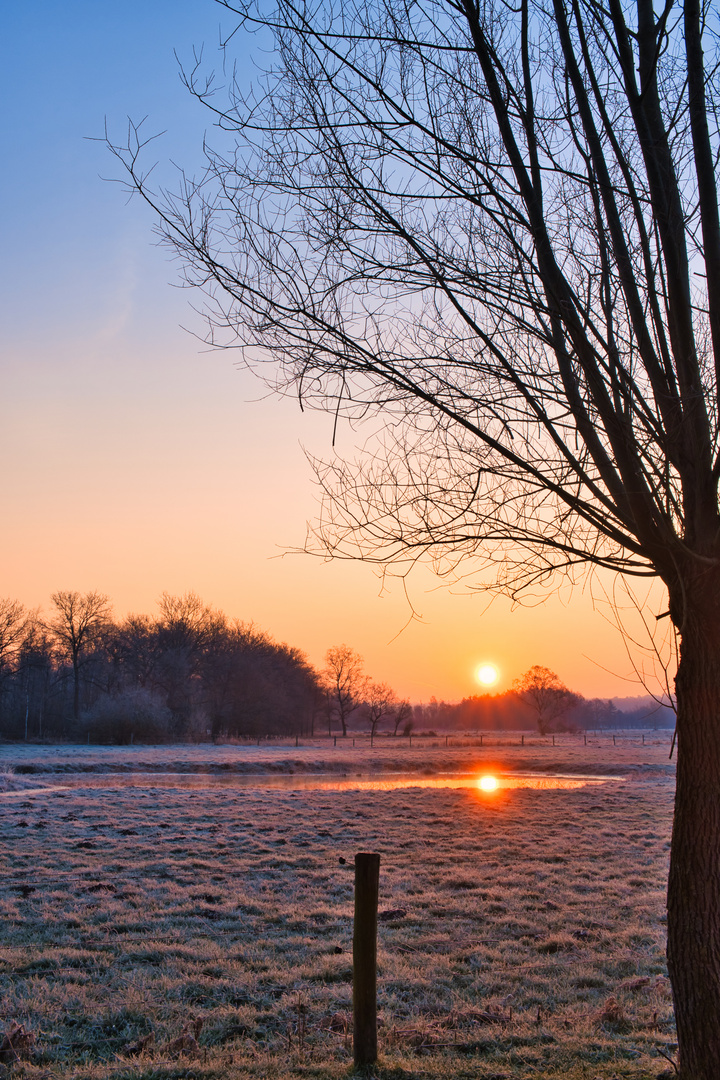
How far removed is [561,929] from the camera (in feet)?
26.5

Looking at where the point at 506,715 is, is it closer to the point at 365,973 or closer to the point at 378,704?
the point at 378,704

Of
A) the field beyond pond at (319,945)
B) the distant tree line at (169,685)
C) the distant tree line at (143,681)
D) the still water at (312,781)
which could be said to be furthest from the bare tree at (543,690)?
the field beyond pond at (319,945)

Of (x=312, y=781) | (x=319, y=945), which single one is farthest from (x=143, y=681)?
(x=319, y=945)

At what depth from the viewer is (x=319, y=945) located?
739 centimetres

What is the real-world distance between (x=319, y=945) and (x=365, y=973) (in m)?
3.24

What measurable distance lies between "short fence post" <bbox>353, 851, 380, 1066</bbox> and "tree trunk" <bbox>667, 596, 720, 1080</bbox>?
1.69 meters

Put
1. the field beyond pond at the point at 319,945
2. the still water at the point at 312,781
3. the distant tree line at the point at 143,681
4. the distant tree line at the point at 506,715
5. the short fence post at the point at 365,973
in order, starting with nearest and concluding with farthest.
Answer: the short fence post at the point at 365,973, the field beyond pond at the point at 319,945, the still water at the point at 312,781, the distant tree line at the point at 143,681, the distant tree line at the point at 506,715

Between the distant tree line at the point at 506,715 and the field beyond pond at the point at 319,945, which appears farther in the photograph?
the distant tree line at the point at 506,715

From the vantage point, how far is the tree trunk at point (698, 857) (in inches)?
138

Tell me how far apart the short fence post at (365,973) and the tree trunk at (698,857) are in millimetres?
1689

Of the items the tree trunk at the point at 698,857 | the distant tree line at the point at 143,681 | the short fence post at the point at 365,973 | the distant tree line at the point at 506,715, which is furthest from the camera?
the distant tree line at the point at 506,715

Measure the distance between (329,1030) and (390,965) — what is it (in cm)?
170

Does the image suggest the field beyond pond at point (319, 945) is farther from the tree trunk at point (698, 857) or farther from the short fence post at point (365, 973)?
the tree trunk at point (698, 857)

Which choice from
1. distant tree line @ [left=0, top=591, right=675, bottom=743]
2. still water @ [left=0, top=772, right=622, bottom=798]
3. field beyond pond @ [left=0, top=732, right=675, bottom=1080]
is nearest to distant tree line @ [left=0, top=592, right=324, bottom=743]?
distant tree line @ [left=0, top=591, right=675, bottom=743]
